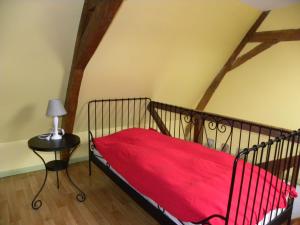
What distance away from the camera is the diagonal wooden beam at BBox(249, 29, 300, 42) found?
3148 mm

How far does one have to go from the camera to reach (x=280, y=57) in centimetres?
343

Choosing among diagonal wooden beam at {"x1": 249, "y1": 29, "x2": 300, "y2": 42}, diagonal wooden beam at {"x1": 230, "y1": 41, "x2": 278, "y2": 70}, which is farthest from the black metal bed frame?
diagonal wooden beam at {"x1": 249, "y1": 29, "x2": 300, "y2": 42}

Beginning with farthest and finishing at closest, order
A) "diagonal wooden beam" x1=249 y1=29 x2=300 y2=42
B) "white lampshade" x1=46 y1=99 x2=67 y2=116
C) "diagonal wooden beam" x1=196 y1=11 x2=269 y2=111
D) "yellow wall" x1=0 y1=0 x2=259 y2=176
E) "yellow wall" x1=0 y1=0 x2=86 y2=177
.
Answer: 1. "diagonal wooden beam" x1=196 y1=11 x2=269 y2=111
2. "diagonal wooden beam" x1=249 y1=29 x2=300 y2=42
3. "white lampshade" x1=46 y1=99 x2=67 y2=116
4. "yellow wall" x1=0 y1=0 x2=259 y2=176
5. "yellow wall" x1=0 y1=0 x2=86 y2=177

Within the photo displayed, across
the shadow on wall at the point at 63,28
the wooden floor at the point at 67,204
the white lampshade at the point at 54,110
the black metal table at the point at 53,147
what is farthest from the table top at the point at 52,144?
the shadow on wall at the point at 63,28

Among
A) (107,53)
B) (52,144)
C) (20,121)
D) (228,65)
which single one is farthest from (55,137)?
(228,65)

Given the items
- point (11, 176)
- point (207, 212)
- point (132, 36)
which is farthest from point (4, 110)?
point (207, 212)

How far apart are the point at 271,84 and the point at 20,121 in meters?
3.39

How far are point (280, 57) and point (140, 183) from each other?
2.66 m

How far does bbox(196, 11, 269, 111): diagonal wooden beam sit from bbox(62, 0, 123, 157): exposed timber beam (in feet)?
7.61

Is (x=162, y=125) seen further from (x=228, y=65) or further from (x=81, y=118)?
(x=228, y=65)

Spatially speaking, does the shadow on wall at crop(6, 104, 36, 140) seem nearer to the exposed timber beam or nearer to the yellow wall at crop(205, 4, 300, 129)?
the exposed timber beam

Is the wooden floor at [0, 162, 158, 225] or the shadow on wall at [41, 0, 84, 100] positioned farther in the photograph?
the wooden floor at [0, 162, 158, 225]

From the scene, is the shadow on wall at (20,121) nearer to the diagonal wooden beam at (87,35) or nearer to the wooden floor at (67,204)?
the diagonal wooden beam at (87,35)

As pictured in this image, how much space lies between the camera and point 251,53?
12.1 ft
